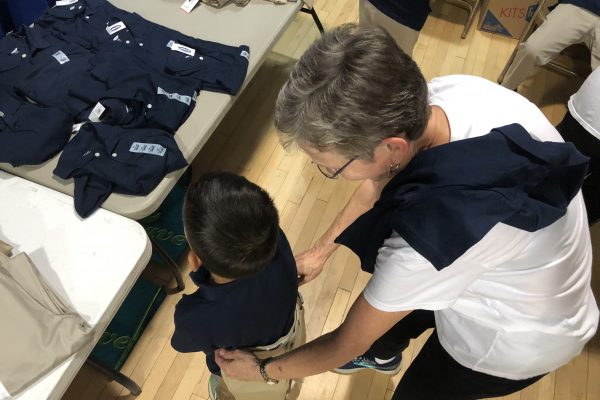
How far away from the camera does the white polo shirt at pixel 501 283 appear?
75cm

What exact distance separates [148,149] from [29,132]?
1.32 ft

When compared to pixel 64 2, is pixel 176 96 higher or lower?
lower

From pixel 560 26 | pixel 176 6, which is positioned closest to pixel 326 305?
pixel 176 6

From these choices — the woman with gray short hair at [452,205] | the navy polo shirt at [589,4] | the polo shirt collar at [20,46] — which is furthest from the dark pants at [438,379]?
the navy polo shirt at [589,4]

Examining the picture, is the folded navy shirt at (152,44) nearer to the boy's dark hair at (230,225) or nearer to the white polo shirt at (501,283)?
the boy's dark hair at (230,225)

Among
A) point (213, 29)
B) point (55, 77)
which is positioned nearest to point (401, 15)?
point (213, 29)

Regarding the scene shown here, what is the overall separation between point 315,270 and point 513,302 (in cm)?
67

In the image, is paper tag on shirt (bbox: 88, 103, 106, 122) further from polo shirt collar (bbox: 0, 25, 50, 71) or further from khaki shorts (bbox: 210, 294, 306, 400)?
khaki shorts (bbox: 210, 294, 306, 400)

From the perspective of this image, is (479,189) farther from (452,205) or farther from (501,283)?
(501,283)

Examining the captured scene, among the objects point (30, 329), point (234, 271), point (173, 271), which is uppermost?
point (234, 271)

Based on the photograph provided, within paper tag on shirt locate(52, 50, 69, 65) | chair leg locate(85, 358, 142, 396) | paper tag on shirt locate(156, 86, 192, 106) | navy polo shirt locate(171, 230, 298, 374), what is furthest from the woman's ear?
paper tag on shirt locate(52, 50, 69, 65)

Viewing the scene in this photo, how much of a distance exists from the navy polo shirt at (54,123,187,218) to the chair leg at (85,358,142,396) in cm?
58

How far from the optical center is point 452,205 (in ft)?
2.24

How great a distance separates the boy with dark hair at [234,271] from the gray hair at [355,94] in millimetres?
245
